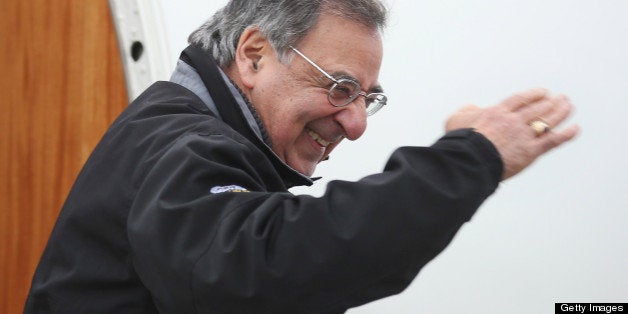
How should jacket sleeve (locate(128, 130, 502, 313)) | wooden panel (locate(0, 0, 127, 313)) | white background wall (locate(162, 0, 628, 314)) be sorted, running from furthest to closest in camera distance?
white background wall (locate(162, 0, 628, 314))
wooden panel (locate(0, 0, 127, 313))
jacket sleeve (locate(128, 130, 502, 313))

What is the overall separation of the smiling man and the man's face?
10 cm

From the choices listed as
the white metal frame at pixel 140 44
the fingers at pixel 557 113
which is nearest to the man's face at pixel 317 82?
the fingers at pixel 557 113

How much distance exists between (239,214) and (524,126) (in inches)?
13.4

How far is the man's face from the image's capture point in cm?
161

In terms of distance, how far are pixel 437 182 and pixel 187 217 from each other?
0.91 feet

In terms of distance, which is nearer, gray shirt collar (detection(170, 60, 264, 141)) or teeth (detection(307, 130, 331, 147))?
gray shirt collar (detection(170, 60, 264, 141))

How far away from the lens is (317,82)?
1.60 meters

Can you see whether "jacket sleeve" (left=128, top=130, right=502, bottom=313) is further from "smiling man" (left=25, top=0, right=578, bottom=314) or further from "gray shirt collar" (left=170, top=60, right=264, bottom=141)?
"gray shirt collar" (left=170, top=60, right=264, bottom=141)

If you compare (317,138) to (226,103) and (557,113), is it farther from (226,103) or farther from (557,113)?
(557,113)

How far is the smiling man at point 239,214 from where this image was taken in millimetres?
1176

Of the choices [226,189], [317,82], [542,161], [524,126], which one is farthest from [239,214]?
[542,161]

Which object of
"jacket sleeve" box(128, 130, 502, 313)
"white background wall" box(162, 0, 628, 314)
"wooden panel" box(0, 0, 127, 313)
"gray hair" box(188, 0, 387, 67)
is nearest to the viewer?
"jacket sleeve" box(128, 130, 502, 313)

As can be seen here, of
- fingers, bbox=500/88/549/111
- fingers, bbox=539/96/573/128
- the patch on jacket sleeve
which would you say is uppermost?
fingers, bbox=500/88/549/111

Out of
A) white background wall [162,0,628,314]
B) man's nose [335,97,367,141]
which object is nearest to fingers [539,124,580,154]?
man's nose [335,97,367,141]
